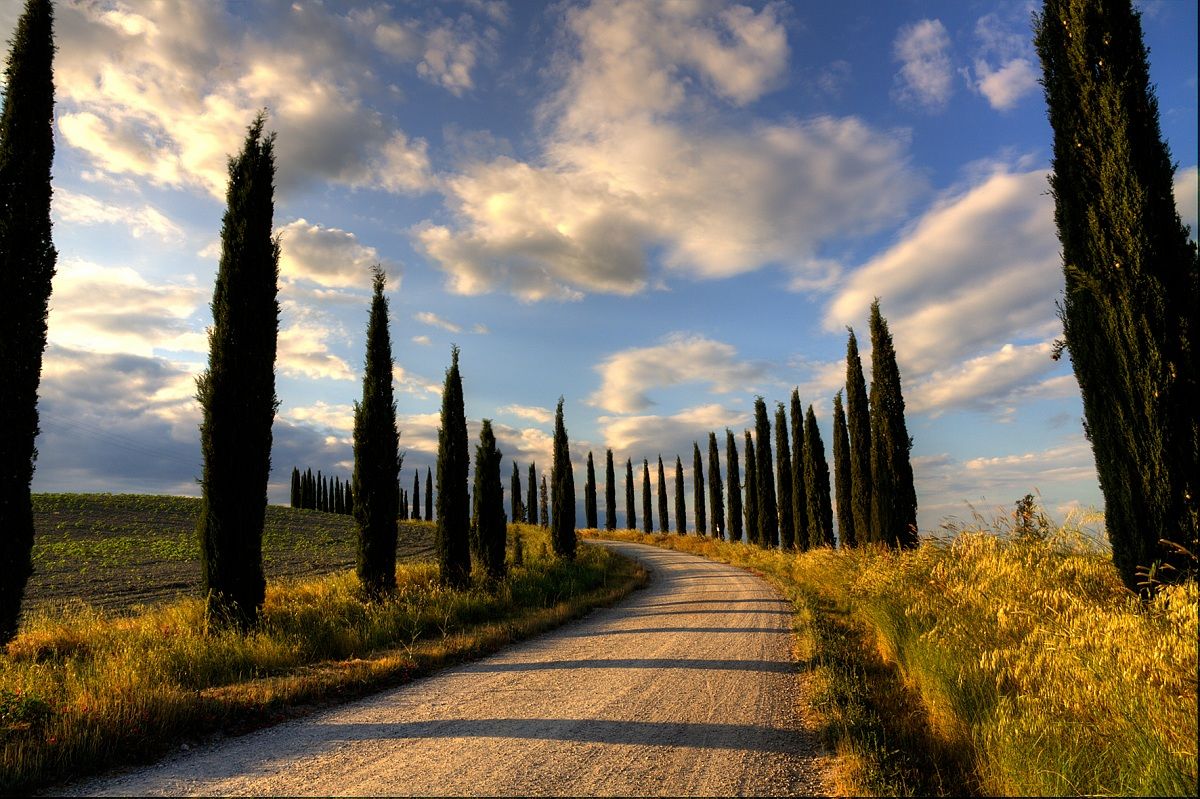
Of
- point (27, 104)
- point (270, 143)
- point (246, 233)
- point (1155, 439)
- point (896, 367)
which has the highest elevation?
point (270, 143)

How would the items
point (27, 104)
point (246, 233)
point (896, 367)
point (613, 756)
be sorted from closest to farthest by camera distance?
point (613, 756), point (27, 104), point (246, 233), point (896, 367)

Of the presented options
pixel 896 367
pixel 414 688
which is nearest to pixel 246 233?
pixel 414 688

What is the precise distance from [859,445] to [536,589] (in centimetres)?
1734

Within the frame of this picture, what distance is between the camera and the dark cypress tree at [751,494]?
44.6m

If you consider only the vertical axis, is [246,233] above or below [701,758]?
above

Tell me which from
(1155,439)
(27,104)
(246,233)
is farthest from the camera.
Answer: (246,233)

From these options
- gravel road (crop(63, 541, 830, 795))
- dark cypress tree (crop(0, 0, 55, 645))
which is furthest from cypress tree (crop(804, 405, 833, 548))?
dark cypress tree (crop(0, 0, 55, 645))

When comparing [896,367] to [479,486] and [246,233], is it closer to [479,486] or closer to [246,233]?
[479,486]

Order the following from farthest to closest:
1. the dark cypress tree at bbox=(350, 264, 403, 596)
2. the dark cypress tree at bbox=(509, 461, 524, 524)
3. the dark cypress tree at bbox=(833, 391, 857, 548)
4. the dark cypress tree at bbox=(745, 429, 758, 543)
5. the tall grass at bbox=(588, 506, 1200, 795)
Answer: the dark cypress tree at bbox=(509, 461, 524, 524), the dark cypress tree at bbox=(745, 429, 758, 543), the dark cypress tree at bbox=(833, 391, 857, 548), the dark cypress tree at bbox=(350, 264, 403, 596), the tall grass at bbox=(588, 506, 1200, 795)

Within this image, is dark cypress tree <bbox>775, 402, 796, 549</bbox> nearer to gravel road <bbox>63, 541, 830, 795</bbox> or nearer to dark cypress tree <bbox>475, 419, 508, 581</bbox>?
dark cypress tree <bbox>475, 419, 508, 581</bbox>

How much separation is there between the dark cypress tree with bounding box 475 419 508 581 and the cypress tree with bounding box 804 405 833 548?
63.4 ft

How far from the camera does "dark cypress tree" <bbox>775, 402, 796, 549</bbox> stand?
39531mm

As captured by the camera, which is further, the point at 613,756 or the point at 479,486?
the point at 479,486

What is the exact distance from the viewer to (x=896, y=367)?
21.5 metres
